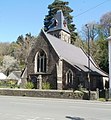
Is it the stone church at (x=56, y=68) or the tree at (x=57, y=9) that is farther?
the tree at (x=57, y=9)

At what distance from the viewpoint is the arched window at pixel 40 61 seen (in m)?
47.4

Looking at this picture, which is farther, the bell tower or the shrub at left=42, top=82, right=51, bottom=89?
the bell tower

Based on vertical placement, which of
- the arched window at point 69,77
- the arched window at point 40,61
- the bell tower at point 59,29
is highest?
the bell tower at point 59,29

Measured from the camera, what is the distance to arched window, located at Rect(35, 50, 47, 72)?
47438mm

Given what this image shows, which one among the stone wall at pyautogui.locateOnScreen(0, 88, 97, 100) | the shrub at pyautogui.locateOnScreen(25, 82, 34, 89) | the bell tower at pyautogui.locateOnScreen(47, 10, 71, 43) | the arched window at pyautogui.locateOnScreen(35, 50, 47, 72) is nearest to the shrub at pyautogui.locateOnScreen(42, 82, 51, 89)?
the shrub at pyautogui.locateOnScreen(25, 82, 34, 89)

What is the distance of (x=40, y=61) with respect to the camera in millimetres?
48031

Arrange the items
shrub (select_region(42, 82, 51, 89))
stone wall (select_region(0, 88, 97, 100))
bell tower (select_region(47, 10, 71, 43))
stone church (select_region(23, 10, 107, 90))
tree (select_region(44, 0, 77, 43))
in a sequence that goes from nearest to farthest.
Result: stone wall (select_region(0, 88, 97, 100))
stone church (select_region(23, 10, 107, 90))
shrub (select_region(42, 82, 51, 89))
bell tower (select_region(47, 10, 71, 43))
tree (select_region(44, 0, 77, 43))

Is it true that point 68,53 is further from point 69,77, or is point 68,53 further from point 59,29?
point 59,29

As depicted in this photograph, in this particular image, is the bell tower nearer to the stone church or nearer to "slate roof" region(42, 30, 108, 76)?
"slate roof" region(42, 30, 108, 76)

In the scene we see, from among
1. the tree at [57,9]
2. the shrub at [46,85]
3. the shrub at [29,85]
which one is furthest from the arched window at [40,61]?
the tree at [57,9]

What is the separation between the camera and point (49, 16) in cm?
8500

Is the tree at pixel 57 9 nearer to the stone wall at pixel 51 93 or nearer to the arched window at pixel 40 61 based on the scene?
the arched window at pixel 40 61

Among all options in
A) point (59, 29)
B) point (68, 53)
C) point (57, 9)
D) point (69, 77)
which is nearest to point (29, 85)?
point (69, 77)

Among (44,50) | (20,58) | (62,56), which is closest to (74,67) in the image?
(62,56)
